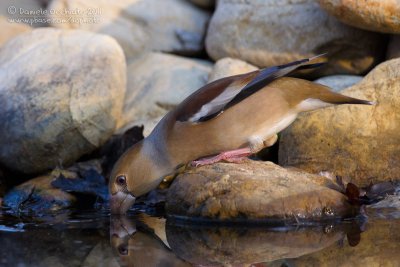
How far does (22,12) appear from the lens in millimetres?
10594

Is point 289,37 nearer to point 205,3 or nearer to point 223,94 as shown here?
point 205,3

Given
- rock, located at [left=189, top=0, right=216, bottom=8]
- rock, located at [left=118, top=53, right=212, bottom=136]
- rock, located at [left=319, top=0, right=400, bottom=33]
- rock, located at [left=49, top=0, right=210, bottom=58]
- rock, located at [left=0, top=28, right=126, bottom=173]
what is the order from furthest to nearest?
1. rock, located at [left=189, top=0, right=216, bottom=8]
2. rock, located at [left=49, top=0, right=210, bottom=58]
3. rock, located at [left=118, top=53, right=212, bottom=136]
4. rock, located at [left=0, top=28, right=126, bottom=173]
5. rock, located at [left=319, top=0, right=400, bottom=33]

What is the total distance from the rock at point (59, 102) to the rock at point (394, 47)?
2663mm

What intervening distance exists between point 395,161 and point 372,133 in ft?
1.02

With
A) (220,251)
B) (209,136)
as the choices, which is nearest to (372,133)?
(209,136)

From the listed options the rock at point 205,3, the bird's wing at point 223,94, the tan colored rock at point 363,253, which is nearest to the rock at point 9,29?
the rock at point 205,3

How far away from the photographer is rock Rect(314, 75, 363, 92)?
8227mm

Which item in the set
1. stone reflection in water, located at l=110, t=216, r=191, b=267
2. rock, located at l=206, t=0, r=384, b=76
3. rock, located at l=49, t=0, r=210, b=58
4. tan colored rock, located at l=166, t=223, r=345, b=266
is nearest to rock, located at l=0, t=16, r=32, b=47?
rock, located at l=49, t=0, r=210, b=58

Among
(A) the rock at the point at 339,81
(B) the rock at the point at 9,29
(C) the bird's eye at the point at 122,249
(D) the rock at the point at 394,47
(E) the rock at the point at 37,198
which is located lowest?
(E) the rock at the point at 37,198

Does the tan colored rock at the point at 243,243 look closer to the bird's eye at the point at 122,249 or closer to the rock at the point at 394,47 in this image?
the bird's eye at the point at 122,249

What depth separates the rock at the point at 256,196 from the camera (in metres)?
6.04

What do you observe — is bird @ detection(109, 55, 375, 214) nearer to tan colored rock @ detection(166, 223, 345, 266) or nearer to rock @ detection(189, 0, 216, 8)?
tan colored rock @ detection(166, 223, 345, 266)

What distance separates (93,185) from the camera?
7.66 metres

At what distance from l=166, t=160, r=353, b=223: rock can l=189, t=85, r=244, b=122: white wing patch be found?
1.40 feet
